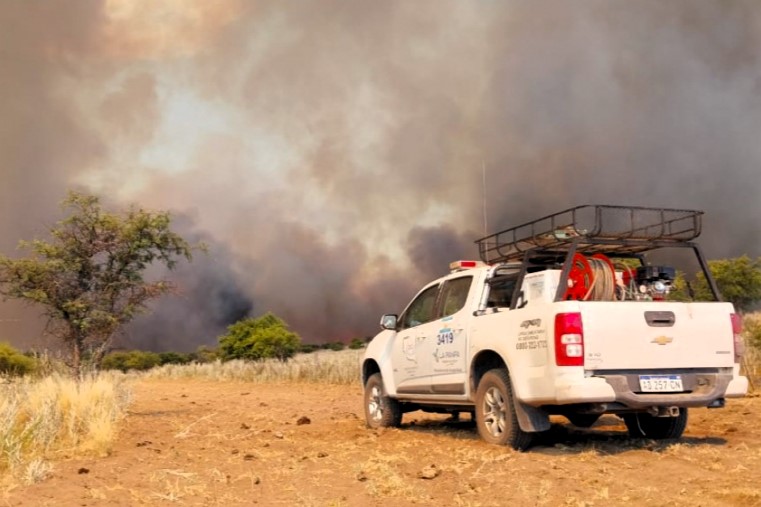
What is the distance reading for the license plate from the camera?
25.6 feet

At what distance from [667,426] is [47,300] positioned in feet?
29.8

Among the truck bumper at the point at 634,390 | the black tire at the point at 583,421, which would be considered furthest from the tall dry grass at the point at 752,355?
the truck bumper at the point at 634,390

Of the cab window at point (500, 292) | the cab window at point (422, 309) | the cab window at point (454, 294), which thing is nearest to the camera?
the cab window at point (500, 292)

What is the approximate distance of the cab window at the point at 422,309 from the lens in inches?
418

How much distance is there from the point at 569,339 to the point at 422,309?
3.65m

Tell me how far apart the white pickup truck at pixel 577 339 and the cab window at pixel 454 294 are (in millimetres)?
24

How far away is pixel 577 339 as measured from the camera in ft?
24.7

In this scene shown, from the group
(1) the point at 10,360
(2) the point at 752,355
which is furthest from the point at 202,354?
(2) the point at 752,355

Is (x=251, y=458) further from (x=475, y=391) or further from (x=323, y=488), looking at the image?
(x=475, y=391)

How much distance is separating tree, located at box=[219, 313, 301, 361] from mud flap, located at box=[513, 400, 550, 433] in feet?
143

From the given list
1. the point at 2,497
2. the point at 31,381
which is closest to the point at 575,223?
the point at 2,497

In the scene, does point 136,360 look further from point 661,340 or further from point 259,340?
point 661,340

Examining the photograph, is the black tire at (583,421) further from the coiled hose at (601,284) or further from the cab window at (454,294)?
the coiled hose at (601,284)

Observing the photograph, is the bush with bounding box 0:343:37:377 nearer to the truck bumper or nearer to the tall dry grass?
the tall dry grass
